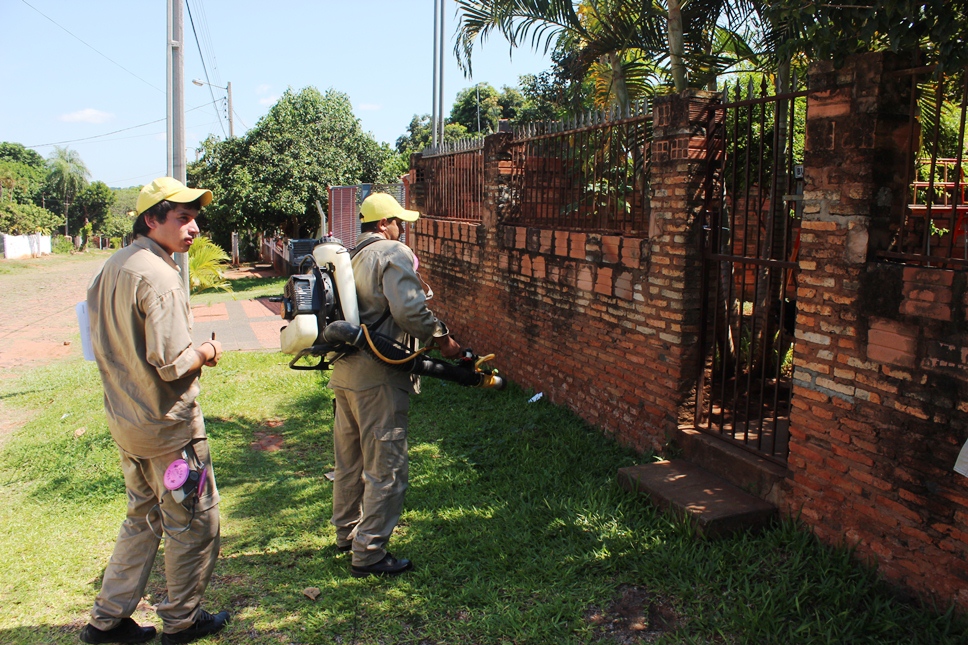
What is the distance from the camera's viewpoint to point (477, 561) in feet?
13.1

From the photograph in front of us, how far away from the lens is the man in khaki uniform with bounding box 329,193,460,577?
386 cm

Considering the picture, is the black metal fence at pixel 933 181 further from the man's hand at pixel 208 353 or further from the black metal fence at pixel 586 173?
the man's hand at pixel 208 353

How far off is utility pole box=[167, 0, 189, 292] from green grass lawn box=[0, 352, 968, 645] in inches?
101

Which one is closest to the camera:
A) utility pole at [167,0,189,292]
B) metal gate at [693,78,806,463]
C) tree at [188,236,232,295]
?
metal gate at [693,78,806,463]

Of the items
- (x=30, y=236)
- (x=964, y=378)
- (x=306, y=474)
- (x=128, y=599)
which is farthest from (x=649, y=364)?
(x=30, y=236)

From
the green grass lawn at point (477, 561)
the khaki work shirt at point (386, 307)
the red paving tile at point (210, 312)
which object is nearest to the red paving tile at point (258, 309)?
the red paving tile at point (210, 312)

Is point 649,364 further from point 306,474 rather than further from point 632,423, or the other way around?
point 306,474

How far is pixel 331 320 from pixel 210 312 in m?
12.7

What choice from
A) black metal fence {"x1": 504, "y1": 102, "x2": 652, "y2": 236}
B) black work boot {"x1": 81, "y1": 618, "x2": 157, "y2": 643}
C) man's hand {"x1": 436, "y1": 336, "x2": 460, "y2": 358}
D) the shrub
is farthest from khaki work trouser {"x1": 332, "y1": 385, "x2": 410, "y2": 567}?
the shrub

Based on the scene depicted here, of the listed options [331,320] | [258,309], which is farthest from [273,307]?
[331,320]

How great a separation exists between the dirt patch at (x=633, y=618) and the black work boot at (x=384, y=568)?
1.03 metres

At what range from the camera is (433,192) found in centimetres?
995

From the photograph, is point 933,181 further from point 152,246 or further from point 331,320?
point 152,246

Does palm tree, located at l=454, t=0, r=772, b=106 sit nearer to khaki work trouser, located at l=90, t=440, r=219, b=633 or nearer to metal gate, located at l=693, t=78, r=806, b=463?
metal gate, located at l=693, t=78, r=806, b=463
